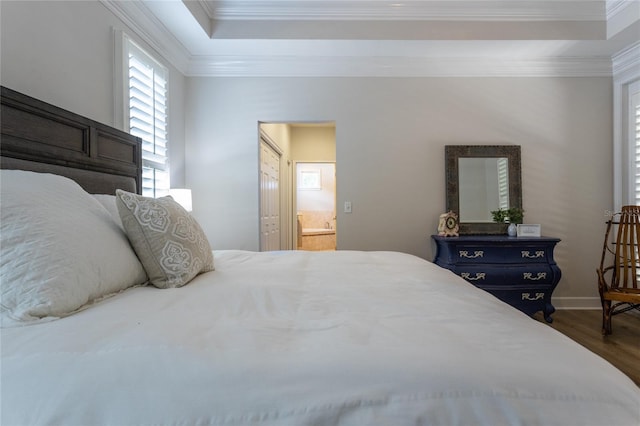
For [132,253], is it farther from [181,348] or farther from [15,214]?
[181,348]

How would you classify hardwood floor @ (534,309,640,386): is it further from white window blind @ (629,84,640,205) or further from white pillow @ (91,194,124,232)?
Result: white pillow @ (91,194,124,232)

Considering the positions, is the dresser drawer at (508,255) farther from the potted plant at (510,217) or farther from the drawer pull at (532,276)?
the potted plant at (510,217)

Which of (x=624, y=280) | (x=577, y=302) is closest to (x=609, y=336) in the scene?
(x=624, y=280)

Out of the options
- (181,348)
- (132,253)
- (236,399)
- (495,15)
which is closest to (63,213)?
(132,253)

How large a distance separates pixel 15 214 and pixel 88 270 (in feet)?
0.80

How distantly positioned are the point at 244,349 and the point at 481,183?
3419mm

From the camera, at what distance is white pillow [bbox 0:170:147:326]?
32.7 inches

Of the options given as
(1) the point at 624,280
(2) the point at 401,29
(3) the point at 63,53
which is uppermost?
(2) the point at 401,29

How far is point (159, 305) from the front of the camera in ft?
3.18

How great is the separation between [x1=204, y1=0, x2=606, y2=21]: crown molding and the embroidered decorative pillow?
7.79ft

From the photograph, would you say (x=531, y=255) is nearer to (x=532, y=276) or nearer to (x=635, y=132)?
(x=532, y=276)

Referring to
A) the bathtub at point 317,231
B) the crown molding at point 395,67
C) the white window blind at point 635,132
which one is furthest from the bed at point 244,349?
the bathtub at point 317,231

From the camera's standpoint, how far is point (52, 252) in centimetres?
90

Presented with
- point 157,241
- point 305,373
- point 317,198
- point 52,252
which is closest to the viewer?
point 305,373
